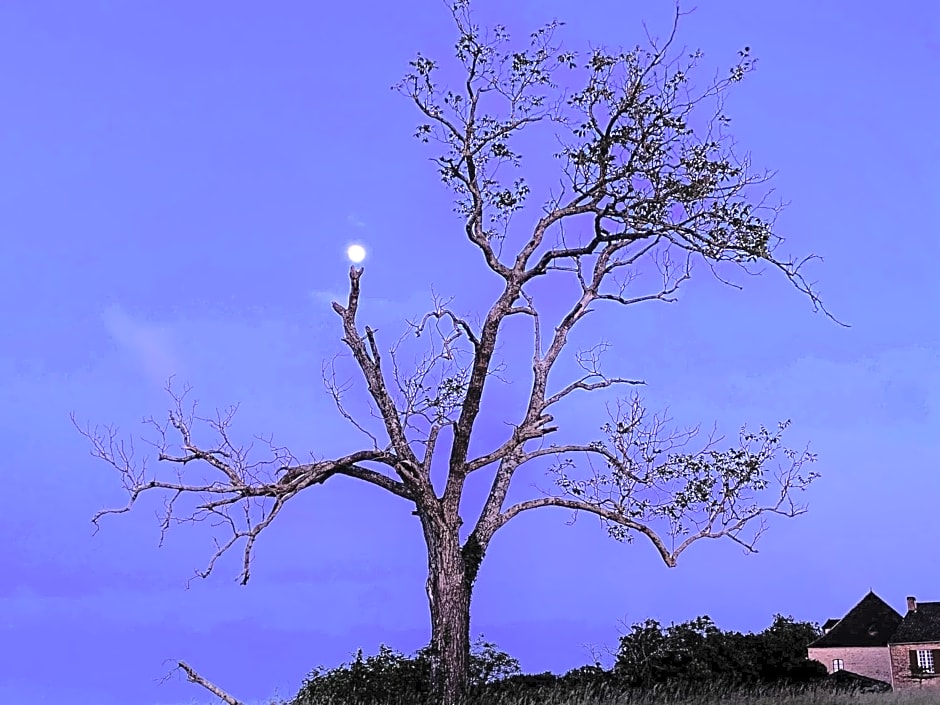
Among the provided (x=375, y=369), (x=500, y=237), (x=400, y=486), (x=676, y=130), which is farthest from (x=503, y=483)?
(x=676, y=130)

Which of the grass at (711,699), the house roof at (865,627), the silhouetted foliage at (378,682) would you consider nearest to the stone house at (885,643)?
the house roof at (865,627)

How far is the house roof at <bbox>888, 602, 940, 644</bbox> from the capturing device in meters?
42.8

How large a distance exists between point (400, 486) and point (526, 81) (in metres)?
6.50

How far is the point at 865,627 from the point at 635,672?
32.4 meters

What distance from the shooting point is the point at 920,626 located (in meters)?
43.4

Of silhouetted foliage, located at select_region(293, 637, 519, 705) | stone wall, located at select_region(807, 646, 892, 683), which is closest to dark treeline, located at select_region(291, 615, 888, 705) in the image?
silhouetted foliage, located at select_region(293, 637, 519, 705)

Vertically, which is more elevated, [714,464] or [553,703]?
[714,464]

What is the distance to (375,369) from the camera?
49.8 ft

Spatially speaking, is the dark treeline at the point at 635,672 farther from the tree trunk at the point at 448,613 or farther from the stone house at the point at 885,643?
the stone house at the point at 885,643

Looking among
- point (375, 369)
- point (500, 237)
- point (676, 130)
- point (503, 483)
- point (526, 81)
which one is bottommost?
point (503, 483)

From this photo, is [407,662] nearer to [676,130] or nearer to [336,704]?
[336,704]

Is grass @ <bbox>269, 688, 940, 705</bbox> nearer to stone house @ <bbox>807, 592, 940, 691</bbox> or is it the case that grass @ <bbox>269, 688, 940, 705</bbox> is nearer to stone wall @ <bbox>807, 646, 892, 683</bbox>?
stone house @ <bbox>807, 592, 940, 691</bbox>

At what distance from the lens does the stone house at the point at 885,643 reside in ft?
138

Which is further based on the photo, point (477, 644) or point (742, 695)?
point (477, 644)
